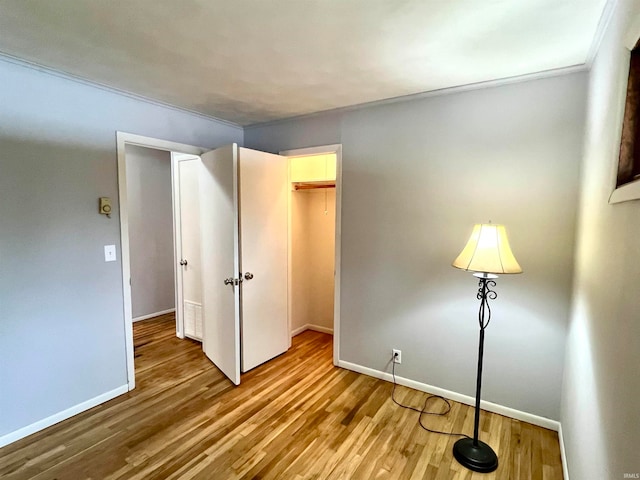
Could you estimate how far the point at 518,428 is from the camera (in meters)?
2.33

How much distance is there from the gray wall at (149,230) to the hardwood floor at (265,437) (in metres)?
1.93

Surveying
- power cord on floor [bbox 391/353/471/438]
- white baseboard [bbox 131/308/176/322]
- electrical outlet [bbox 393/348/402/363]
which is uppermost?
electrical outlet [bbox 393/348/402/363]

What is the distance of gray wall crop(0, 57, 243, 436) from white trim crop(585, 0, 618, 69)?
3138mm

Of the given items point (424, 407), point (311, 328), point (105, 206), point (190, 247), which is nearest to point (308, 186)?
point (190, 247)

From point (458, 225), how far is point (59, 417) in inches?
131

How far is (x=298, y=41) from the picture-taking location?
5.98 feet

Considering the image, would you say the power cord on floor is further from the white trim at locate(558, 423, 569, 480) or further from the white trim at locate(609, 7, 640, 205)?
the white trim at locate(609, 7, 640, 205)

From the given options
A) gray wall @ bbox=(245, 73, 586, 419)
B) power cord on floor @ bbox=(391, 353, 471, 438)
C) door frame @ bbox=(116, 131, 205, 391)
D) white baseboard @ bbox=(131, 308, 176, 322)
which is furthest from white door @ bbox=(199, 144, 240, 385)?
white baseboard @ bbox=(131, 308, 176, 322)

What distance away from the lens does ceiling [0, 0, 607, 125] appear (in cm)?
153

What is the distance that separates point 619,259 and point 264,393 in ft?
8.48

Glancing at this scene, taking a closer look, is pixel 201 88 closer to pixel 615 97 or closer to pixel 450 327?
pixel 615 97

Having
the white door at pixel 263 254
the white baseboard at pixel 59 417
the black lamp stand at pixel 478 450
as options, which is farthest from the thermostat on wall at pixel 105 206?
the black lamp stand at pixel 478 450

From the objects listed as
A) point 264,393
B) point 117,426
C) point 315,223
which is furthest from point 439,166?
point 117,426

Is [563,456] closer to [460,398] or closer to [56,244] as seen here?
[460,398]
